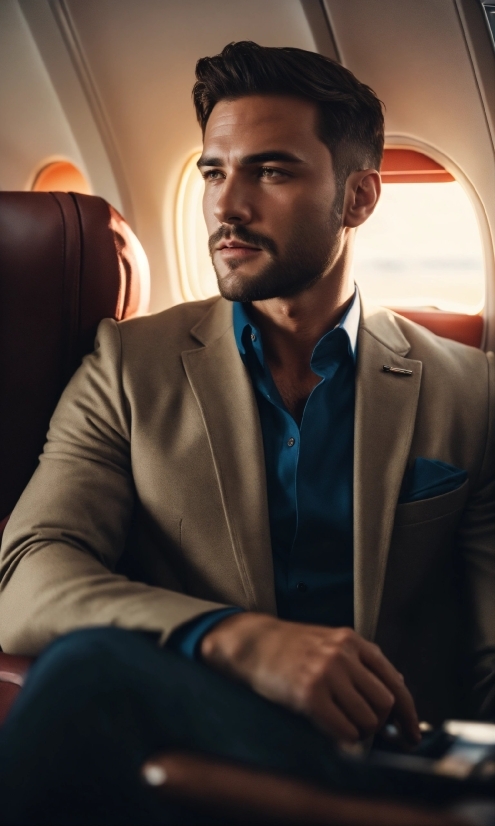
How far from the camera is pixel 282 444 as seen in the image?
1628 millimetres

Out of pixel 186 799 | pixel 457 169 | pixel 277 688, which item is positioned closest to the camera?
pixel 186 799

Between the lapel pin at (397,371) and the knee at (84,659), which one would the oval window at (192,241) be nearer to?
the lapel pin at (397,371)

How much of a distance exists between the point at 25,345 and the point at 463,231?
1542 mm

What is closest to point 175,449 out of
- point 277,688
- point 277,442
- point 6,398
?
point 277,442

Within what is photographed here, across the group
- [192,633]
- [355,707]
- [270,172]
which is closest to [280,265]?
[270,172]

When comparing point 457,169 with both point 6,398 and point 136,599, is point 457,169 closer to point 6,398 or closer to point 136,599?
point 6,398

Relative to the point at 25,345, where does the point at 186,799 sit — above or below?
below

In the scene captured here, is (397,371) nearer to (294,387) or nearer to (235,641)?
(294,387)

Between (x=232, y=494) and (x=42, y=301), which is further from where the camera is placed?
(x=42, y=301)

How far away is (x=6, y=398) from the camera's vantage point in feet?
5.33

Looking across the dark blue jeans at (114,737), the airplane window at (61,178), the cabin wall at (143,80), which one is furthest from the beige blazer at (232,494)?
the airplane window at (61,178)

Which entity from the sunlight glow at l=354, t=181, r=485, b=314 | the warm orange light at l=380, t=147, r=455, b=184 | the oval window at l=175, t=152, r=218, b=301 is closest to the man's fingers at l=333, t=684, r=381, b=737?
the sunlight glow at l=354, t=181, r=485, b=314

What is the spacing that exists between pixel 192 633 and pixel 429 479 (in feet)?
2.14

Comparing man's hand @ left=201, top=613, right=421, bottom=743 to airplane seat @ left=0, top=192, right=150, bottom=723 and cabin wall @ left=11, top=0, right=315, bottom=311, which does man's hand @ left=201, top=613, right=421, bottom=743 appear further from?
cabin wall @ left=11, top=0, right=315, bottom=311
